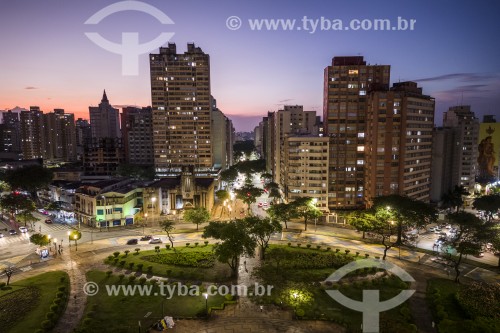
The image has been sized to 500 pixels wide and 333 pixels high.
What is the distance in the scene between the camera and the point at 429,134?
102000 millimetres

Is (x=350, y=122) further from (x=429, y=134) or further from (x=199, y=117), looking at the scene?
(x=199, y=117)

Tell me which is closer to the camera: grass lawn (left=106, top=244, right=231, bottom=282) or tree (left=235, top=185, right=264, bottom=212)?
grass lawn (left=106, top=244, right=231, bottom=282)

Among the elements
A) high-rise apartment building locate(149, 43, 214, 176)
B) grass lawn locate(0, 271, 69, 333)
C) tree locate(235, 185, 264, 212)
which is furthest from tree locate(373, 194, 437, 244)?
high-rise apartment building locate(149, 43, 214, 176)

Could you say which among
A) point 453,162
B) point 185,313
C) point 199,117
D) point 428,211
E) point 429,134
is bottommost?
point 185,313

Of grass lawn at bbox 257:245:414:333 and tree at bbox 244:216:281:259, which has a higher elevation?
tree at bbox 244:216:281:259

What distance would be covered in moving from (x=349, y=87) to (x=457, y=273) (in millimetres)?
64619

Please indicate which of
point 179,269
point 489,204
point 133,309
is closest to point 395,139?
point 489,204

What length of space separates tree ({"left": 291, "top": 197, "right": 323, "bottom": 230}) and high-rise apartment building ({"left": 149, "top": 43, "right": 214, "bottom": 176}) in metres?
75.7

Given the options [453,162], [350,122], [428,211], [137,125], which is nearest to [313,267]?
[428,211]

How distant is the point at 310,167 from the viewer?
334ft

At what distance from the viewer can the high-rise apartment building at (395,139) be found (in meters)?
92.5

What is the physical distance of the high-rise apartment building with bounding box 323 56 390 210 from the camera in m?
101

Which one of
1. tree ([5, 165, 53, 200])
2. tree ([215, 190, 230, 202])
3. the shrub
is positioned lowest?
the shrub

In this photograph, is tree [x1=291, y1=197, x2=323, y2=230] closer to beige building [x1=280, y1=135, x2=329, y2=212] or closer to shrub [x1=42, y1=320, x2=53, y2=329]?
beige building [x1=280, y1=135, x2=329, y2=212]
